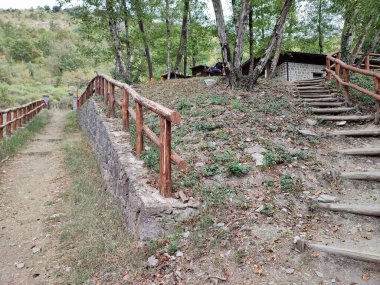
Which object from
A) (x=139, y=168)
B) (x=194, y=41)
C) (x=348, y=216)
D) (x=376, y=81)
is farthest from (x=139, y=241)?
(x=194, y=41)

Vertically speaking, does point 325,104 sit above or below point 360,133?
above

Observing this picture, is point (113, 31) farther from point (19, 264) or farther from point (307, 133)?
point (19, 264)

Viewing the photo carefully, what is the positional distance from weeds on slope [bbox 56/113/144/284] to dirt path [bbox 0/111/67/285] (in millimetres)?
241

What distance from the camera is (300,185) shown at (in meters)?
4.20

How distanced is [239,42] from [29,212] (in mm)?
7187

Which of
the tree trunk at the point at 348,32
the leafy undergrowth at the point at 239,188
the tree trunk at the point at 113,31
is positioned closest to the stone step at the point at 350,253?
the leafy undergrowth at the point at 239,188

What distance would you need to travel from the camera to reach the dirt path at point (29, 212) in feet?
12.2

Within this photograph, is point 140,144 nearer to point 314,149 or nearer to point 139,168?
point 139,168

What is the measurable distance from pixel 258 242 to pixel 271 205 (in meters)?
0.64

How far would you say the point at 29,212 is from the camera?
526cm

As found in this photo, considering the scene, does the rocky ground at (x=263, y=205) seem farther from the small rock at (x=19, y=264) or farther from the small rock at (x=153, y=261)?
the small rock at (x=19, y=264)

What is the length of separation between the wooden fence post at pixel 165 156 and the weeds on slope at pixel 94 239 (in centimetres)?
78

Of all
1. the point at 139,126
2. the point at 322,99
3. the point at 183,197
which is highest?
the point at 322,99

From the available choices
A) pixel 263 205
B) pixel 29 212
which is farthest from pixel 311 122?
pixel 29 212
